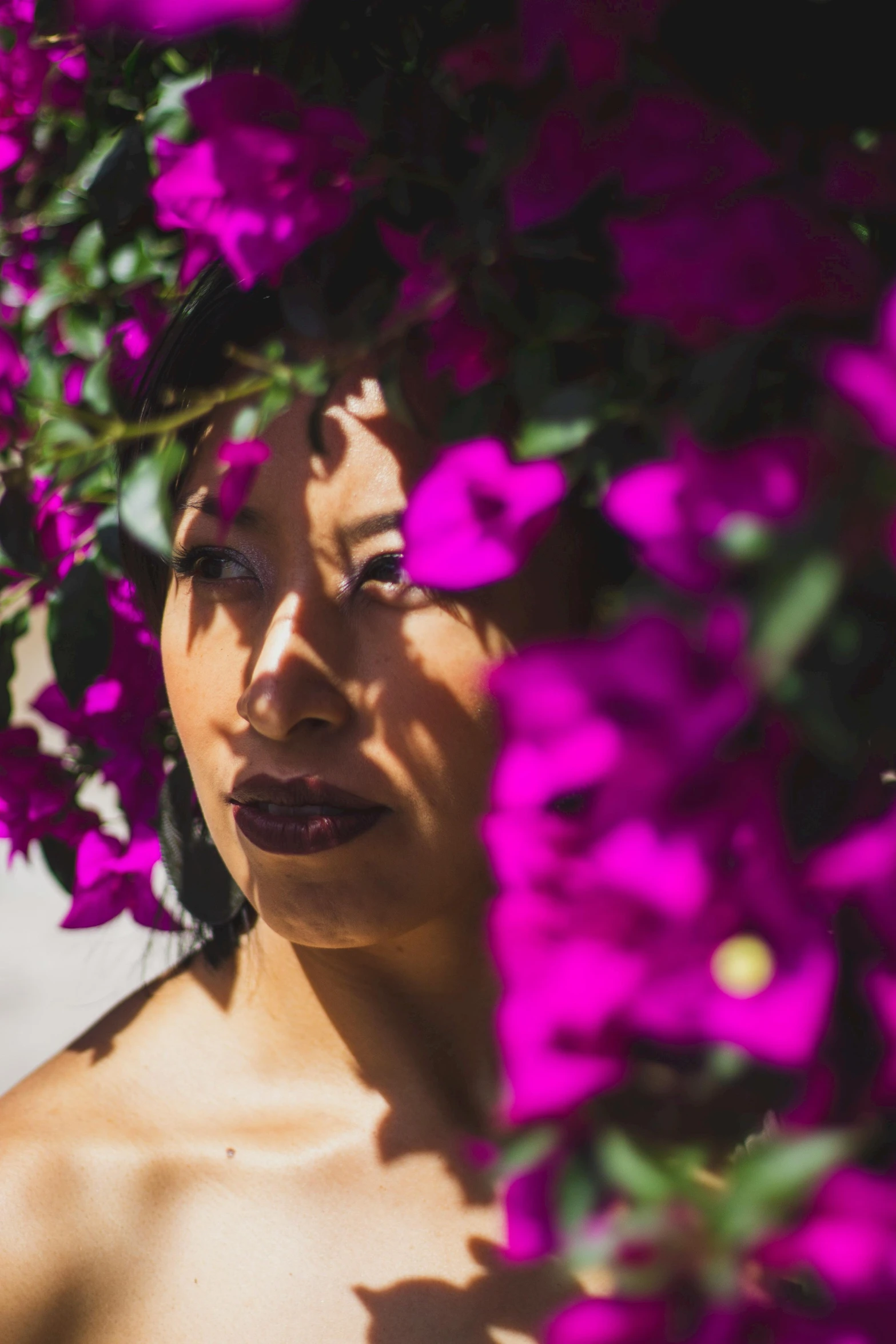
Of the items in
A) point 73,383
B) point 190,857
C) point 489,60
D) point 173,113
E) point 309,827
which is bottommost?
point 190,857

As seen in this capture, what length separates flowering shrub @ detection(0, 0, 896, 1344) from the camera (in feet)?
1.15

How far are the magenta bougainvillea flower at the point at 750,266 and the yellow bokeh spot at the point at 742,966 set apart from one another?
0.18 metres

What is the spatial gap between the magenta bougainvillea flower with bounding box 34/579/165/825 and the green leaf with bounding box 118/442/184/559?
401 millimetres

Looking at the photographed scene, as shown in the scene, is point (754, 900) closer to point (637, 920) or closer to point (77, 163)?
point (637, 920)

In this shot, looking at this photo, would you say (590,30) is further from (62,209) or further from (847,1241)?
(62,209)

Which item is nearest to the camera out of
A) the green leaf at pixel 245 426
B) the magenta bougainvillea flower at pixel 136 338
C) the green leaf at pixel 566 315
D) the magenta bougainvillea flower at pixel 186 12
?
the magenta bougainvillea flower at pixel 186 12

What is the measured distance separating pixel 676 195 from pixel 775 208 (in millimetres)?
40

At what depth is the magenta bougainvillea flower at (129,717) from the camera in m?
1.11

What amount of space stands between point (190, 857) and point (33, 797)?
136 millimetres

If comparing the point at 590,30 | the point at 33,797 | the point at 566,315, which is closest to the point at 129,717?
the point at 33,797

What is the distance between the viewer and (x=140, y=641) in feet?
3.68

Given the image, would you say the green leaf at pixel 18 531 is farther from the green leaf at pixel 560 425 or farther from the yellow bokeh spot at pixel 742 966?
the yellow bokeh spot at pixel 742 966

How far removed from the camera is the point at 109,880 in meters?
1.10

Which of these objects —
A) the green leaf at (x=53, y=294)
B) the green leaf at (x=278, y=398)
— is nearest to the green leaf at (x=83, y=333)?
the green leaf at (x=53, y=294)
